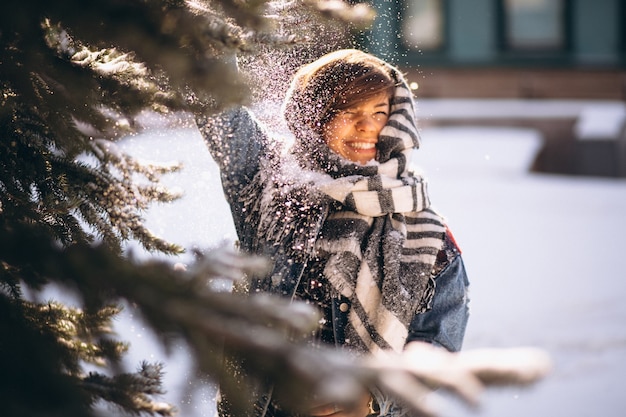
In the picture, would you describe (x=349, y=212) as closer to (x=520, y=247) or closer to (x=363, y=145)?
(x=363, y=145)

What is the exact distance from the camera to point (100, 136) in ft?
5.65

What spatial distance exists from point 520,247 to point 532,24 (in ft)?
19.8

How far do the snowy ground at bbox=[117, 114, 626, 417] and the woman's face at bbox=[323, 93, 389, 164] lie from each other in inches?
16.4

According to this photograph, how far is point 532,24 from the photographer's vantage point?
1274 centimetres

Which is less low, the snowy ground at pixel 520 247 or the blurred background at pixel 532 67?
the blurred background at pixel 532 67

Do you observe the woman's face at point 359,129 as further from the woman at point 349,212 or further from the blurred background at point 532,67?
the blurred background at point 532,67

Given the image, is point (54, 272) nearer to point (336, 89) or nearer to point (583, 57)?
point (336, 89)

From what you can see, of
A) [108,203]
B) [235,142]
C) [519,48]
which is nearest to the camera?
[108,203]

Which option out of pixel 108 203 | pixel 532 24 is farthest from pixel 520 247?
pixel 108 203

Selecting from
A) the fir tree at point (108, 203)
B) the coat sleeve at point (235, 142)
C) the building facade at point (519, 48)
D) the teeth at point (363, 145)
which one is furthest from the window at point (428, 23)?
the fir tree at point (108, 203)

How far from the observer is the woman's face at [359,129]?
2.23 meters

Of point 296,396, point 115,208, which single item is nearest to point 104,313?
point 115,208

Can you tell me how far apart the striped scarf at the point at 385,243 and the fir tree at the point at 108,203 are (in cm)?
54

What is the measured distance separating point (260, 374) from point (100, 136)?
0.95 m
